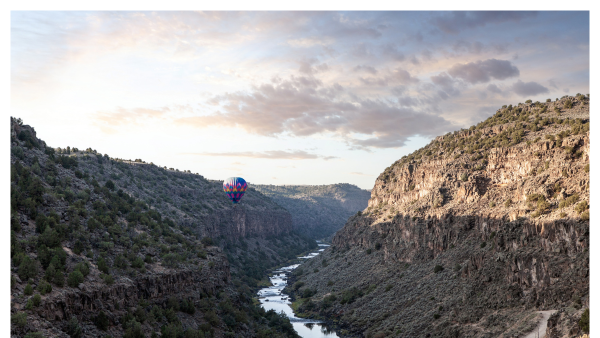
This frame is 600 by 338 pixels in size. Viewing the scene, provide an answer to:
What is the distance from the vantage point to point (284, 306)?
311 feet

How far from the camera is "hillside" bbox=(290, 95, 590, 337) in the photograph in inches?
1796

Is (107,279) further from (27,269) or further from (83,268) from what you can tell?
(27,269)

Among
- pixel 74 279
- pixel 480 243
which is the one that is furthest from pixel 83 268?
pixel 480 243

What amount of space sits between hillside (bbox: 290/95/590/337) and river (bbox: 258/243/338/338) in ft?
10.3

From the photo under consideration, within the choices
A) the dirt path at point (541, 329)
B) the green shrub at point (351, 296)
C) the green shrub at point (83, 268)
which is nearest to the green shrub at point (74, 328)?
the green shrub at point (83, 268)

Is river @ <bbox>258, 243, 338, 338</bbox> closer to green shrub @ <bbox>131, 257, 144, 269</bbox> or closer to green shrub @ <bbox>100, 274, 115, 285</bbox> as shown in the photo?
green shrub @ <bbox>131, 257, 144, 269</bbox>

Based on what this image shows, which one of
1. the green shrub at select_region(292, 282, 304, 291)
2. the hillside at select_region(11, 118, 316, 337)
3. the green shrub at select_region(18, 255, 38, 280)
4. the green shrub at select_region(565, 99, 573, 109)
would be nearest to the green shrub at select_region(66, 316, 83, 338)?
the hillside at select_region(11, 118, 316, 337)

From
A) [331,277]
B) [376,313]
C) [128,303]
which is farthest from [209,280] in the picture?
[331,277]

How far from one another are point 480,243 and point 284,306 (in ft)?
165

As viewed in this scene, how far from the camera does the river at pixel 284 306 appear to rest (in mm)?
75312

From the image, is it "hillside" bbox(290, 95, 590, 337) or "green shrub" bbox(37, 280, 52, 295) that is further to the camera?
"hillside" bbox(290, 95, 590, 337)

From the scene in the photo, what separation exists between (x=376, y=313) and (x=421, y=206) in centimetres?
2839

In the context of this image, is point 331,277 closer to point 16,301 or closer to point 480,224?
point 480,224

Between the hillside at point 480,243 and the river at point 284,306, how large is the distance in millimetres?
3147
